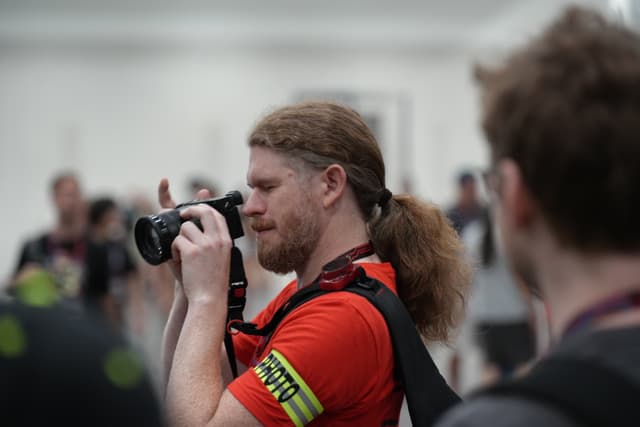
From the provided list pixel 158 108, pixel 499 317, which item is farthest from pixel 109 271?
pixel 158 108

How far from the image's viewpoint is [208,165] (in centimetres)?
1072

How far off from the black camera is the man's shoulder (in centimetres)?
93

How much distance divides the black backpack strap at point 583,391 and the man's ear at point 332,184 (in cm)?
88

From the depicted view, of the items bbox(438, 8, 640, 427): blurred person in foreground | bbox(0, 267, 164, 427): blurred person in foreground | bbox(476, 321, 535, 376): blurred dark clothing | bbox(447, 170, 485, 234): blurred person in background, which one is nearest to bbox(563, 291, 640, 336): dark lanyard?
bbox(438, 8, 640, 427): blurred person in foreground

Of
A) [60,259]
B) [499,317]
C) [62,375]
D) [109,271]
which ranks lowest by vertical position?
[499,317]

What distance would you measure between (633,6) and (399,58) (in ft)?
30.7

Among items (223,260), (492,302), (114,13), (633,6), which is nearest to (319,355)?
(223,260)

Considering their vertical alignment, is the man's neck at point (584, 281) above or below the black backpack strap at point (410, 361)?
above

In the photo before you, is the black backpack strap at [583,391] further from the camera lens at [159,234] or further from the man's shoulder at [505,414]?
the camera lens at [159,234]

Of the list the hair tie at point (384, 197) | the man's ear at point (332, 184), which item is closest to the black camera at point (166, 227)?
the man's ear at point (332, 184)

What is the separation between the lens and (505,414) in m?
0.77

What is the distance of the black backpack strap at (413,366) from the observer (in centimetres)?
141

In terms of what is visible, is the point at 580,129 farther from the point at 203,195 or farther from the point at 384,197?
the point at 203,195

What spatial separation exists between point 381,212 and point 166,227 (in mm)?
476
